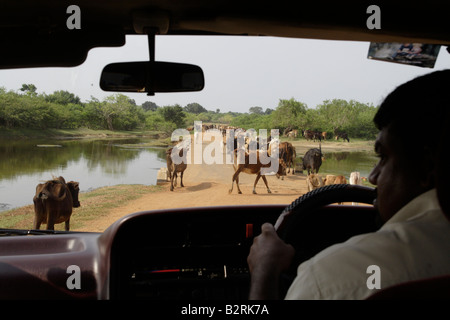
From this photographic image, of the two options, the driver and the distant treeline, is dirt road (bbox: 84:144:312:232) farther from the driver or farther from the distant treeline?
the driver

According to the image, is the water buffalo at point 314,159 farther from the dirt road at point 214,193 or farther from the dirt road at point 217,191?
the dirt road at point 214,193

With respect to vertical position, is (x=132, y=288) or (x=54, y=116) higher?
(x=54, y=116)

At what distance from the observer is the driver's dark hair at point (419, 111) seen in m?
0.83

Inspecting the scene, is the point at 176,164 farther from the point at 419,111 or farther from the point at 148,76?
the point at 419,111

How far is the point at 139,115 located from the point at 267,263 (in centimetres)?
909

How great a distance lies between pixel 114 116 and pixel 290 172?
1297 centimetres

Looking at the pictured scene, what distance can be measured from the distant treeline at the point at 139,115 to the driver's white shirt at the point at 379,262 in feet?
1.27

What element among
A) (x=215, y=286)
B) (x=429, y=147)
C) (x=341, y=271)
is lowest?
(x=215, y=286)

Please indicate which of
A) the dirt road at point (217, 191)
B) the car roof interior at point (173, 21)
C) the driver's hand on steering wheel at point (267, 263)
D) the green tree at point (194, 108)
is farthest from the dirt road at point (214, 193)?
the driver's hand on steering wheel at point (267, 263)

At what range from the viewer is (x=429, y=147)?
836 mm

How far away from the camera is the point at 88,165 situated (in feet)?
54.1

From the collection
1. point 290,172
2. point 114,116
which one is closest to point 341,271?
point 114,116

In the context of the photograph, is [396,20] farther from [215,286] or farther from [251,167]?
[251,167]

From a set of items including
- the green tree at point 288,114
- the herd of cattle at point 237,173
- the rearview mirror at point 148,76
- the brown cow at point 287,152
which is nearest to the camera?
the rearview mirror at point 148,76
